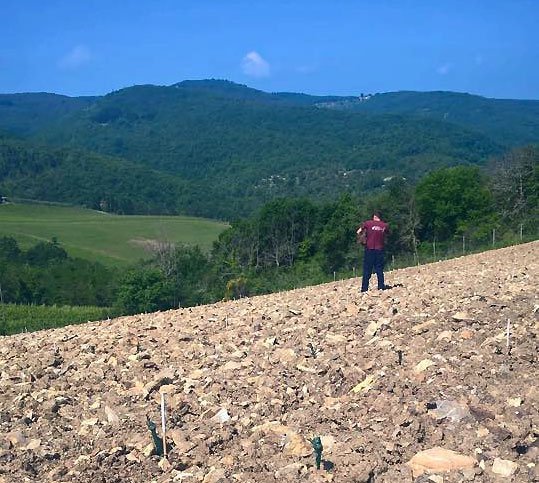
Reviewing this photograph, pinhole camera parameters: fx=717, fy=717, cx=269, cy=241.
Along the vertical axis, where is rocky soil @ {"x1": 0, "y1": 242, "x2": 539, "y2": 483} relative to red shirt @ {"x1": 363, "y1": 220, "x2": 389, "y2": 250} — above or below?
below

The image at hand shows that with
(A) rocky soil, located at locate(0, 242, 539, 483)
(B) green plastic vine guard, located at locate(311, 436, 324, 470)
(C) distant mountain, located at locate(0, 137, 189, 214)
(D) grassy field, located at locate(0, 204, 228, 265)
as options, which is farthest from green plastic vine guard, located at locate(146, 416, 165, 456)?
(C) distant mountain, located at locate(0, 137, 189, 214)

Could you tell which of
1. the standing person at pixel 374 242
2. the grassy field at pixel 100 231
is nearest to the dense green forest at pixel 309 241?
the standing person at pixel 374 242

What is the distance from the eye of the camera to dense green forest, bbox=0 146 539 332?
33.1 m

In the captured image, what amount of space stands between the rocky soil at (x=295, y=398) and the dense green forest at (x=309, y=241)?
2074 centimetres

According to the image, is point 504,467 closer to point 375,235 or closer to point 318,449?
point 318,449

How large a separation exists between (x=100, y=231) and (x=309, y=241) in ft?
159

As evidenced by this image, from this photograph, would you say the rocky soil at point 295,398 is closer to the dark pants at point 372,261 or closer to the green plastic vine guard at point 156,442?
the green plastic vine guard at point 156,442

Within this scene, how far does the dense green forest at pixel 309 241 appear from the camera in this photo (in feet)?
109

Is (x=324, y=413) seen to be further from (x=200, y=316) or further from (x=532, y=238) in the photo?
(x=532, y=238)

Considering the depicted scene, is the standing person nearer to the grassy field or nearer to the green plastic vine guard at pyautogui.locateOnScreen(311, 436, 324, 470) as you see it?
the green plastic vine guard at pyautogui.locateOnScreen(311, 436, 324, 470)

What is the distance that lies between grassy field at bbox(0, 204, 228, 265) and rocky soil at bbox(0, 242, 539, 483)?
6173 centimetres

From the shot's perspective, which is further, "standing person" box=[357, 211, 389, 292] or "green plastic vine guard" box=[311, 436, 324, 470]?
"standing person" box=[357, 211, 389, 292]

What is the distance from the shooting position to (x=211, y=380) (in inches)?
297

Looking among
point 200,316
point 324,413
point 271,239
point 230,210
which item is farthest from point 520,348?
point 230,210
